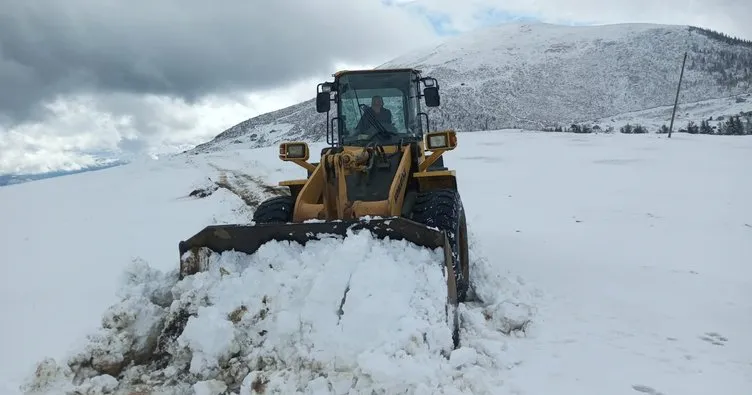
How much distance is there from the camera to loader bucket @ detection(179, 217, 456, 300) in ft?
13.5

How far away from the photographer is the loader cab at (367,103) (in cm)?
646

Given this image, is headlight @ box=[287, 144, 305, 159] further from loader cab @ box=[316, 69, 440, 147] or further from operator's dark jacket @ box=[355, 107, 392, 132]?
operator's dark jacket @ box=[355, 107, 392, 132]

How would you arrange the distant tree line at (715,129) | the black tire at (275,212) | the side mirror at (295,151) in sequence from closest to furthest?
the black tire at (275,212), the side mirror at (295,151), the distant tree line at (715,129)

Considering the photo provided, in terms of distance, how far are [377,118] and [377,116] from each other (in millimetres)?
26

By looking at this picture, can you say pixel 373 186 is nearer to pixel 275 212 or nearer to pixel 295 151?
pixel 275 212

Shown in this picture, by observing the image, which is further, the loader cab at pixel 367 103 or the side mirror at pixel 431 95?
the side mirror at pixel 431 95

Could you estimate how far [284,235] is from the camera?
4.31 meters

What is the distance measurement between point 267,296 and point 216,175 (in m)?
16.7

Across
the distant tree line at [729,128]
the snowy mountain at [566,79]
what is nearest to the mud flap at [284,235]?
the distant tree line at [729,128]

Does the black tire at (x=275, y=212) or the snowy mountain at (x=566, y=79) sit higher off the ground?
the snowy mountain at (x=566, y=79)

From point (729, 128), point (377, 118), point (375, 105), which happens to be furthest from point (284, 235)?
point (729, 128)

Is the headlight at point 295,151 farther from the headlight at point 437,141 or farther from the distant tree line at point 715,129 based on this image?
the distant tree line at point 715,129

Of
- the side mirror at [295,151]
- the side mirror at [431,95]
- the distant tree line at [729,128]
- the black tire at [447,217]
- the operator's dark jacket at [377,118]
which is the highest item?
the side mirror at [431,95]

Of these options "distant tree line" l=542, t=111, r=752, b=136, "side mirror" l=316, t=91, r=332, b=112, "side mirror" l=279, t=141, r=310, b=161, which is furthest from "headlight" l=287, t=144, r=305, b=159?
"distant tree line" l=542, t=111, r=752, b=136
